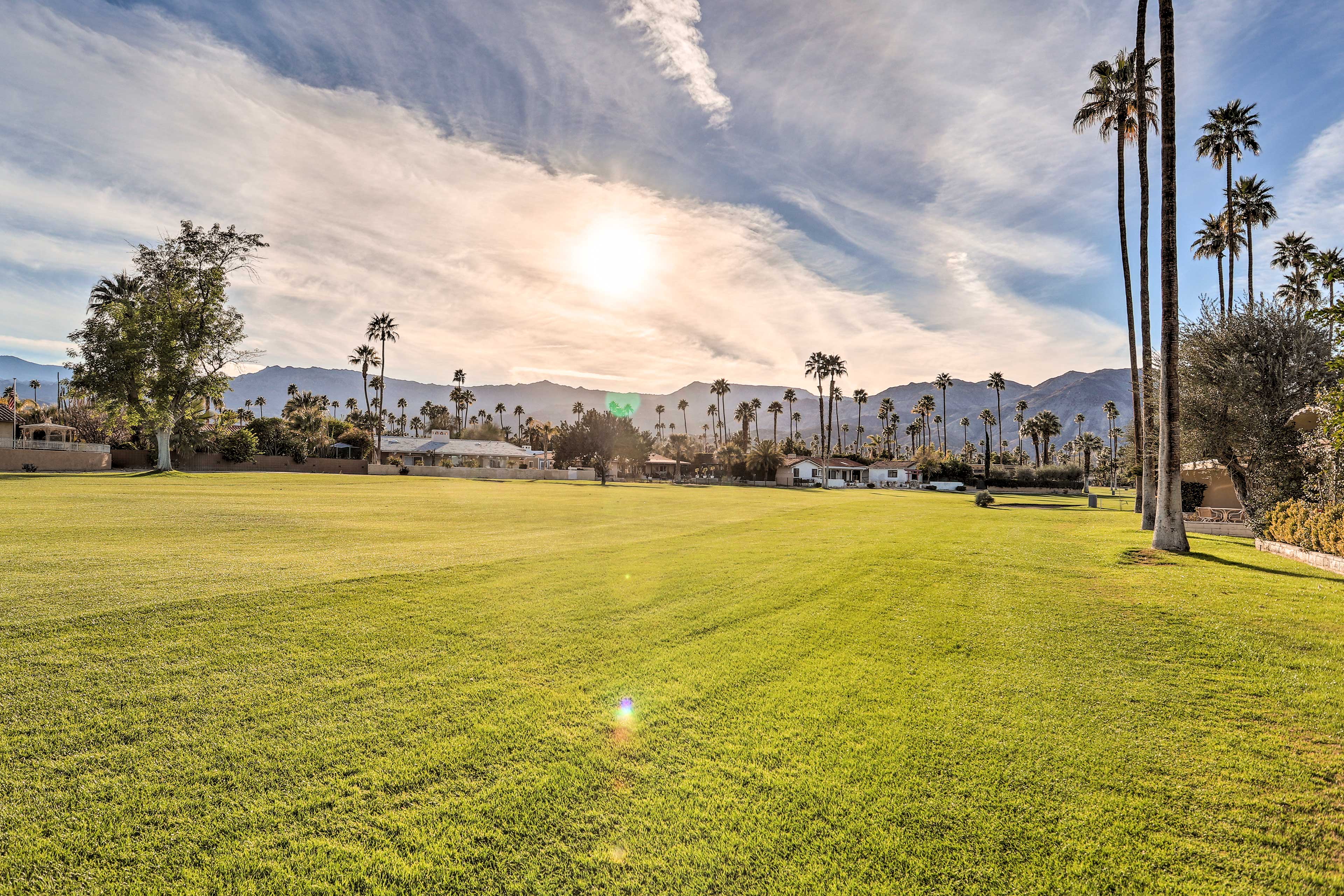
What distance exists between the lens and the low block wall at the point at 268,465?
60.2 metres

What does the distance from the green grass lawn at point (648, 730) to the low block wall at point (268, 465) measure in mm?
56087

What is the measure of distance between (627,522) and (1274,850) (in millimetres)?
19179

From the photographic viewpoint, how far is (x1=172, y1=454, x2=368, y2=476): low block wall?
60.2 m

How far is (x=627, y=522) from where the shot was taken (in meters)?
22.2

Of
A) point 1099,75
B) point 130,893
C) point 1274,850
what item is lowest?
point 1274,850

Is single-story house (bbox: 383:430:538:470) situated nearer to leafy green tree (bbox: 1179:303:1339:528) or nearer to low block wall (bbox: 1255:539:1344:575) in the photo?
leafy green tree (bbox: 1179:303:1339:528)

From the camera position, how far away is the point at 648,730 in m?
5.31

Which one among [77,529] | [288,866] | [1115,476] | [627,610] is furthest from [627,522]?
[1115,476]

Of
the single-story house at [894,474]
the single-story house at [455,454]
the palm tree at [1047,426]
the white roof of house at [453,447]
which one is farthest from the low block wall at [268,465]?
the palm tree at [1047,426]

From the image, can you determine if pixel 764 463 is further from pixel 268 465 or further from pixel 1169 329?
pixel 1169 329

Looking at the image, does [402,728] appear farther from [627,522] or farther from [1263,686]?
[627,522]

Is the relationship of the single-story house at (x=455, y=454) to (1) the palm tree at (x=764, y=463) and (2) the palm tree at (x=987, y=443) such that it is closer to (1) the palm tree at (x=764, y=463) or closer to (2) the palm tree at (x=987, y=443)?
(1) the palm tree at (x=764, y=463)

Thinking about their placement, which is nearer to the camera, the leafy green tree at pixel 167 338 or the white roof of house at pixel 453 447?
the leafy green tree at pixel 167 338

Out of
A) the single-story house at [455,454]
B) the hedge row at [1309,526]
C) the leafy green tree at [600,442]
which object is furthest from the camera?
the single-story house at [455,454]
